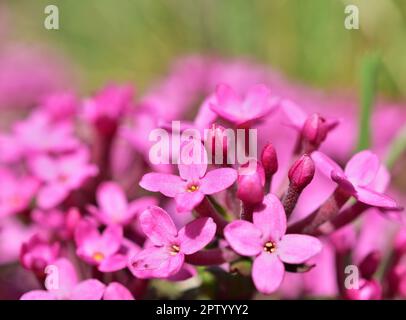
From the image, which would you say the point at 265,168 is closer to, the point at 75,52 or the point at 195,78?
the point at 195,78

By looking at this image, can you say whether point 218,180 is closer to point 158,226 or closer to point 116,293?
point 158,226

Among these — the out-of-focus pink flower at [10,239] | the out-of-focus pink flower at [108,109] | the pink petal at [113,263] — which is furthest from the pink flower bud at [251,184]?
the out-of-focus pink flower at [10,239]

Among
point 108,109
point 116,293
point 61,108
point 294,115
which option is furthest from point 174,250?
point 61,108

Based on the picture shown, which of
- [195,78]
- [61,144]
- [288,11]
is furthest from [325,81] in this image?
[61,144]

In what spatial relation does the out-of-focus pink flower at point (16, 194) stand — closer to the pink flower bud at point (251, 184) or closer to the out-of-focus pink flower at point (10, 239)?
the out-of-focus pink flower at point (10, 239)

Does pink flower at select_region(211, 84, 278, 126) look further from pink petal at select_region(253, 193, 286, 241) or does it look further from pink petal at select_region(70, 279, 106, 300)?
pink petal at select_region(70, 279, 106, 300)

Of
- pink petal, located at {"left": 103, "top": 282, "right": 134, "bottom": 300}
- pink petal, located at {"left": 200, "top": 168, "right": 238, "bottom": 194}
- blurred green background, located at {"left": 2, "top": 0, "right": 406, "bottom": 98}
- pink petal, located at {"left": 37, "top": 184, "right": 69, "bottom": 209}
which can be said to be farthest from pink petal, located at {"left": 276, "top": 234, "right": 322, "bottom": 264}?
blurred green background, located at {"left": 2, "top": 0, "right": 406, "bottom": 98}
